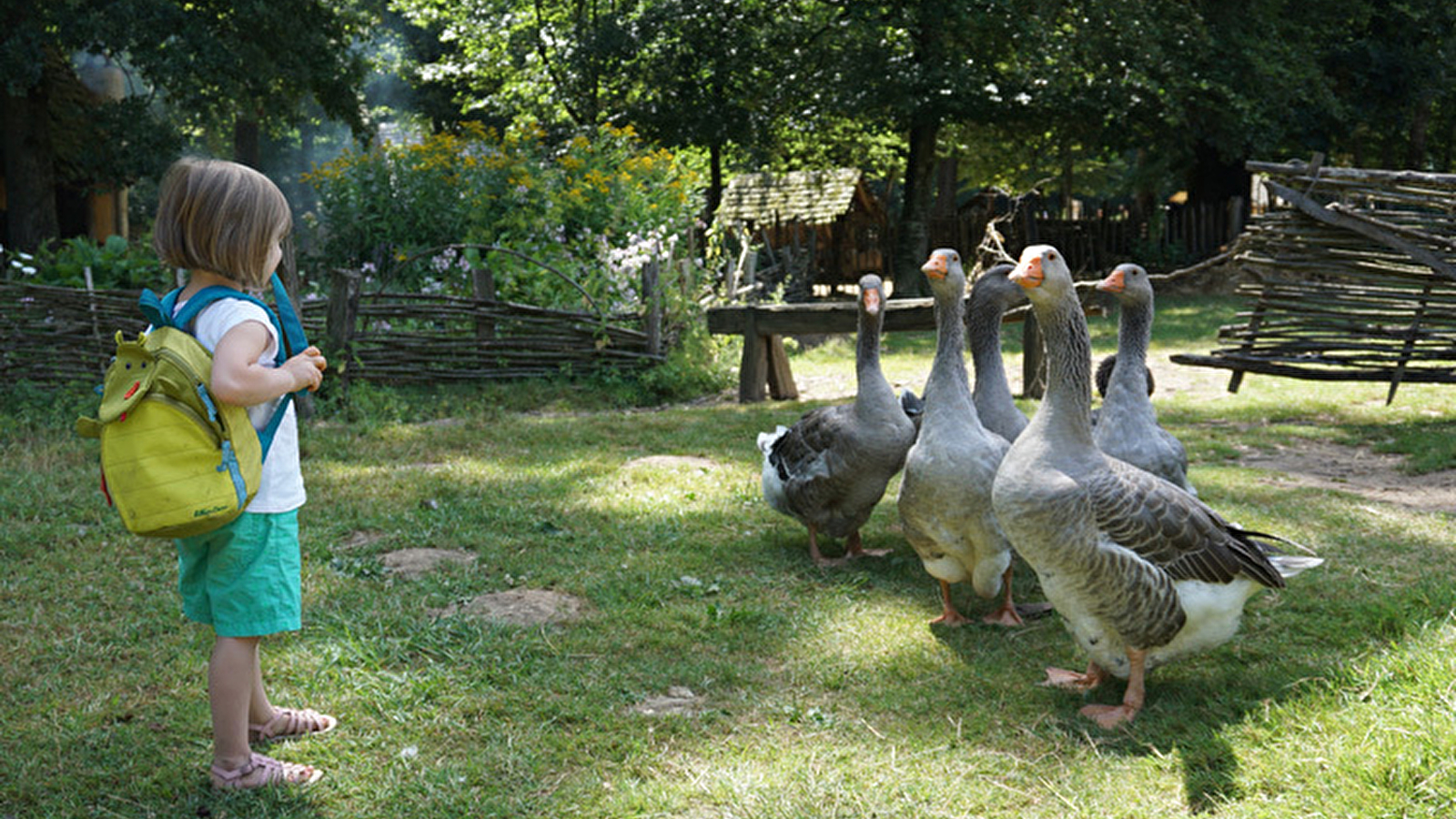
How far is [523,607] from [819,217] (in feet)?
72.2

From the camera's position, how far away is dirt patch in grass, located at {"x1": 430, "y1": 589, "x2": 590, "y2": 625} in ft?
14.9

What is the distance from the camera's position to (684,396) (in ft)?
36.4

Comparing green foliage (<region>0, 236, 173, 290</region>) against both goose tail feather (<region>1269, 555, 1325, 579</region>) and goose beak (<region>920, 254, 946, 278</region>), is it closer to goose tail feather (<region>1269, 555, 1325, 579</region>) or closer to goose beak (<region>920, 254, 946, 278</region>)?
goose beak (<region>920, 254, 946, 278</region>)

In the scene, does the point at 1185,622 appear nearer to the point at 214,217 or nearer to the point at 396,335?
the point at 214,217

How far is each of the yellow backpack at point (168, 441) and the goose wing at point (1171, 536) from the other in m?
2.58

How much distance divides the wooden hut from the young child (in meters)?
22.1

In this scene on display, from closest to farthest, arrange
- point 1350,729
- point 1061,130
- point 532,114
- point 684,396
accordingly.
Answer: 1. point 1350,729
2. point 684,396
3. point 532,114
4. point 1061,130

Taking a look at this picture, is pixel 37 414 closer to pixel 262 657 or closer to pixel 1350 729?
pixel 262 657

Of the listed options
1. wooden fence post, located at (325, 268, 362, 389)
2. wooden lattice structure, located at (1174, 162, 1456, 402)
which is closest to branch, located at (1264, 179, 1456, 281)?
wooden lattice structure, located at (1174, 162, 1456, 402)

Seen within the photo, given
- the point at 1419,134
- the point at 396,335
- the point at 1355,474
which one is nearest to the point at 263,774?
the point at 1355,474

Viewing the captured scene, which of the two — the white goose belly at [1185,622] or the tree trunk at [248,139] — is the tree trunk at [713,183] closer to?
the tree trunk at [248,139]

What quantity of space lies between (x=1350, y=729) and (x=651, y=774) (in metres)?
2.02

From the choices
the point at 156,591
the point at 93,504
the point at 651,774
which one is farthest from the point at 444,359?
the point at 651,774

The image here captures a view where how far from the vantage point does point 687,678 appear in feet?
13.2
